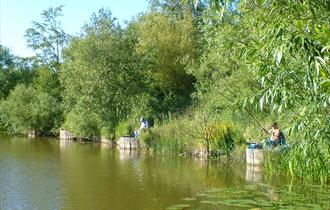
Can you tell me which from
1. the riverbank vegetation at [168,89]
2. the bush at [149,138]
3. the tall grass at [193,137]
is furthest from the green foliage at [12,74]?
the tall grass at [193,137]

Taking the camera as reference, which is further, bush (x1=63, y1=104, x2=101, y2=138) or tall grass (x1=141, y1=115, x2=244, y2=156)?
bush (x1=63, y1=104, x2=101, y2=138)

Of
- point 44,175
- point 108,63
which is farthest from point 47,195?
point 108,63

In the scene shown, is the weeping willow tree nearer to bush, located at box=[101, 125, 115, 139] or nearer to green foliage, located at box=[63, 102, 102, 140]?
bush, located at box=[101, 125, 115, 139]

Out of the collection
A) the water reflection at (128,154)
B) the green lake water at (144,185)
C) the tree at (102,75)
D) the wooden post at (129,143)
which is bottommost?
the green lake water at (144,185)

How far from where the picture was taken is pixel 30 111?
99.7 ft

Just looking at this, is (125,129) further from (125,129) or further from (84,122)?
(84,122)

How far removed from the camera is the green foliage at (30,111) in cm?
3012

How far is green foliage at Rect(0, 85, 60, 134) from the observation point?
30125 mm

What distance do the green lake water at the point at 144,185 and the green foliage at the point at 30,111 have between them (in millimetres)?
12518

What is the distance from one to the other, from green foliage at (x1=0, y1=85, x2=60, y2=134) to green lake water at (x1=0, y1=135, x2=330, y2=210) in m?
12.5

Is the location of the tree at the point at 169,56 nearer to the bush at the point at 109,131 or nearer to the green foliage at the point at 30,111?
the bush at the point at 109,131

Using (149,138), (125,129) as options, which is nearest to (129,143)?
(149,138)

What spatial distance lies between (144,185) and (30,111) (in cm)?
2017

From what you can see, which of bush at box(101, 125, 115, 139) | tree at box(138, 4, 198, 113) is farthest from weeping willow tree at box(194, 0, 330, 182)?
tree at box(138, 4, 198, 113)
